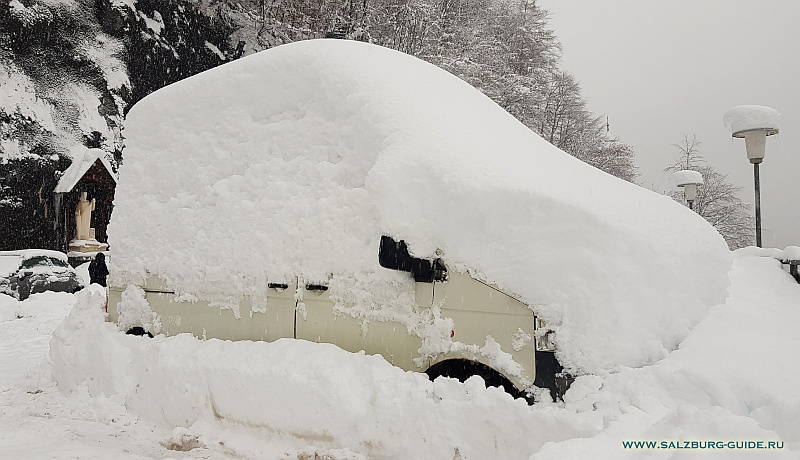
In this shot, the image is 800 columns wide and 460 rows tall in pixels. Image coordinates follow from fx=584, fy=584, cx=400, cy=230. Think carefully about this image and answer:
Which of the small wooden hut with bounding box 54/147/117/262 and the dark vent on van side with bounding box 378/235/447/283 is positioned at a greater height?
the small wooden hut with bounding box 54/147/117/262

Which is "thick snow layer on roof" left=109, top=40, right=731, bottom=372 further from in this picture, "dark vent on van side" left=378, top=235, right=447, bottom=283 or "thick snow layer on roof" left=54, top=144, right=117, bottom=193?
"thick snow layer on roof" left=54, top=144, right=117, bottom=193

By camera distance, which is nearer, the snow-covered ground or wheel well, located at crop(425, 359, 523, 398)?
the snow-covered ground

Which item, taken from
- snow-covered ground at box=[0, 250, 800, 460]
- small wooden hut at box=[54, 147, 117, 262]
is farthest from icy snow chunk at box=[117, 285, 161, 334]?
small wooden hut at box=[54, 147, 117, 262]

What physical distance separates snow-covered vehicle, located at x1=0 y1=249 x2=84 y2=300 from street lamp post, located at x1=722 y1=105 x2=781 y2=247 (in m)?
15.9

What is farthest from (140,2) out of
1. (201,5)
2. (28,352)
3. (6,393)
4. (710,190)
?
(710,190)

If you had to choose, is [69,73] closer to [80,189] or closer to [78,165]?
[78,165]

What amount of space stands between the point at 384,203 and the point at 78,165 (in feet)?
67.7

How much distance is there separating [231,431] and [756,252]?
7.35 metres

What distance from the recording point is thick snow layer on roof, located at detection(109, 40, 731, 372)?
3043 millimetres

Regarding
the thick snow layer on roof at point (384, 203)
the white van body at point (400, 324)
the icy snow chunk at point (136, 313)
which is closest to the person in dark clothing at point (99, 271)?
the thick snow layer on roof at point (384, 203)

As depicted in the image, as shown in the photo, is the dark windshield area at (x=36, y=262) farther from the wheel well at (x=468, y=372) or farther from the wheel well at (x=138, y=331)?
the wheel well at (x=468, y=372)

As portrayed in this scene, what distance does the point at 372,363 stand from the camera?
3.52 meters

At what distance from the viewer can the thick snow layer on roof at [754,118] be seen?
962 cm

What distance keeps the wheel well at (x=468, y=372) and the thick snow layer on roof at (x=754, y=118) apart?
28.6 feet
